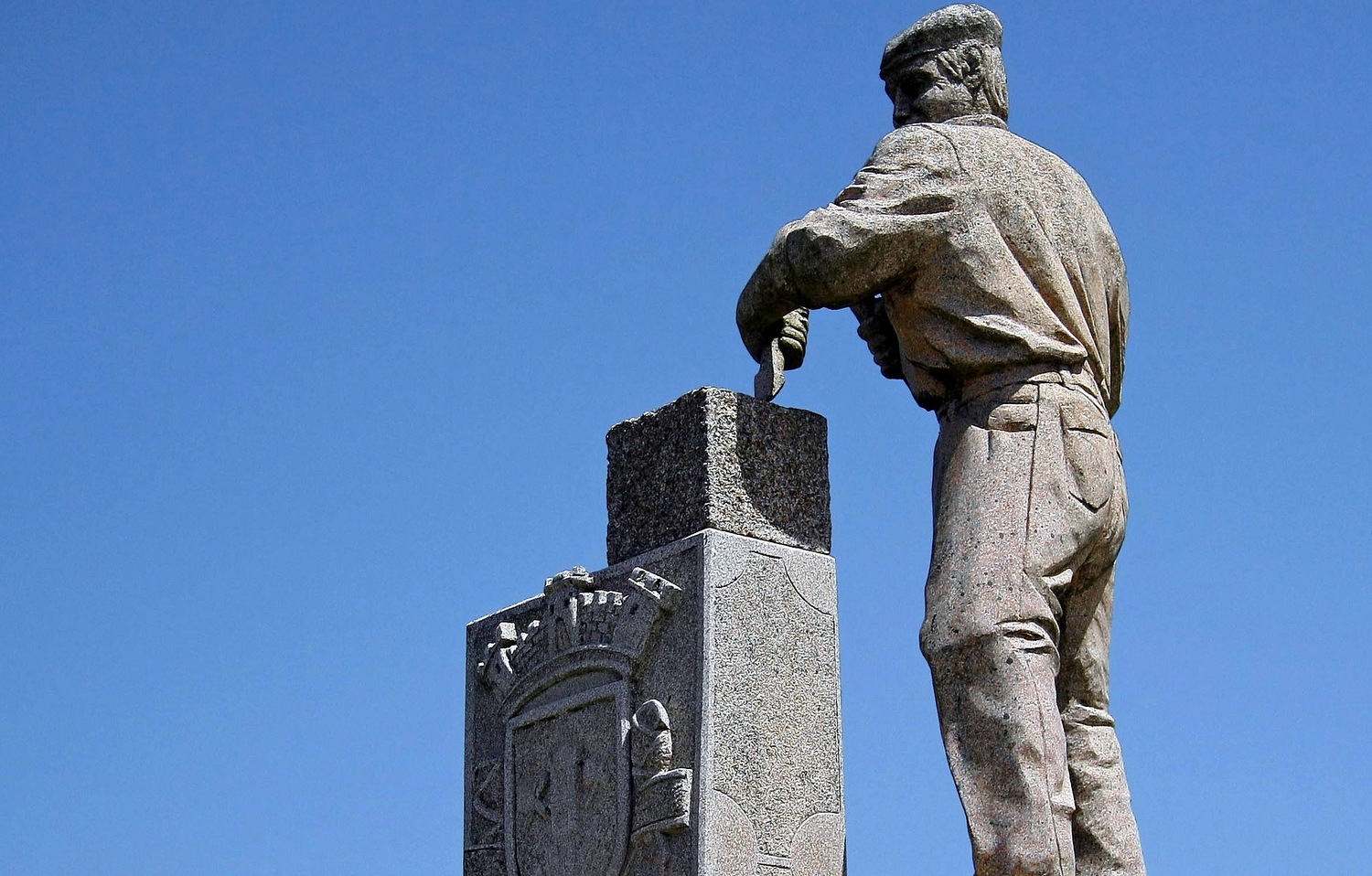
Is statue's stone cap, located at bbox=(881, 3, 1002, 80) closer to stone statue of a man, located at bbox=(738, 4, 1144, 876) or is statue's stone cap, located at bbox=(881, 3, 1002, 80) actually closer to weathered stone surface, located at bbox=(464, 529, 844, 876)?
stone statue of a man, located at bbox=(738, 4, 1144, 876)

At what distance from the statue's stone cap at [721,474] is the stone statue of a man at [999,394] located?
0.97 ft

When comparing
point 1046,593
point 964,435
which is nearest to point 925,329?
point 964,435

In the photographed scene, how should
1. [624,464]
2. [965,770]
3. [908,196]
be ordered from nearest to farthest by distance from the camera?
[965,770] < [908,196] < [624,464]

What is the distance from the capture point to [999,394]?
5867mm

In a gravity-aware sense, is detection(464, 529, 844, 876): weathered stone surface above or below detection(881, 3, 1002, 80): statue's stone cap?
below

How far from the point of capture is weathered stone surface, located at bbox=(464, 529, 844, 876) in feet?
19.1

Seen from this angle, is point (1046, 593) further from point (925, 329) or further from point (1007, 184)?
point (1007, 184)

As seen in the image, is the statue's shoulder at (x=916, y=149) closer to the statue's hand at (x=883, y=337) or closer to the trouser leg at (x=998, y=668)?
the statue's hand at (x=883, y=337)

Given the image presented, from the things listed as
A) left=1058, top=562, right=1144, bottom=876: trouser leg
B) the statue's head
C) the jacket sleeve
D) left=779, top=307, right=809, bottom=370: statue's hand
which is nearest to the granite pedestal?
left=779, top=307, right=809, bottom=370: statue's hand

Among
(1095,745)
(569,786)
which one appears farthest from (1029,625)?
(569,786)

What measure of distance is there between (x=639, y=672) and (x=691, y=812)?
0.54 m

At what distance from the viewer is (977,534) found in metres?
5.70

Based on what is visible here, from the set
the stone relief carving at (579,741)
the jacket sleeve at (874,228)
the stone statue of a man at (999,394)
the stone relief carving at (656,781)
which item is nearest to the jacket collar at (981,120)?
the stone statue of a man at (999,394)

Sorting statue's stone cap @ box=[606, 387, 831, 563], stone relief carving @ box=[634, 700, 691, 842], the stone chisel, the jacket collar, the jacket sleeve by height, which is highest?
the jacket collar
